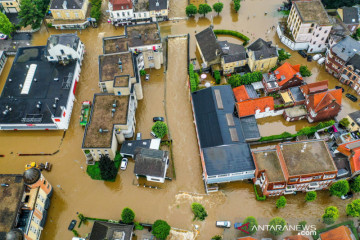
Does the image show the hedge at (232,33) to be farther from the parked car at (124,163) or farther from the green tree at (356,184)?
the parked car at (124,163)

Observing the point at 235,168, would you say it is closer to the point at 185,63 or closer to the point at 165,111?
the point at 165,111

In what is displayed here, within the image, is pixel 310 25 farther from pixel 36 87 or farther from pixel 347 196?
pixel 36 87

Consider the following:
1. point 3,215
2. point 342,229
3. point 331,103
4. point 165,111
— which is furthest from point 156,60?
point 342,229

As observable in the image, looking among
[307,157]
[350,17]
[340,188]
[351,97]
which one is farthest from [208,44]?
[340,188]

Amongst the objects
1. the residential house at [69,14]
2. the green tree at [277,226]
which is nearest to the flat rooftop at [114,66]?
the residential house at [69,14]

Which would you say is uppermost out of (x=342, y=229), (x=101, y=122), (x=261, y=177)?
(x=101, y=122)

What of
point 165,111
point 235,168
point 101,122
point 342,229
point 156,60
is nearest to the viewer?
point 342,229
